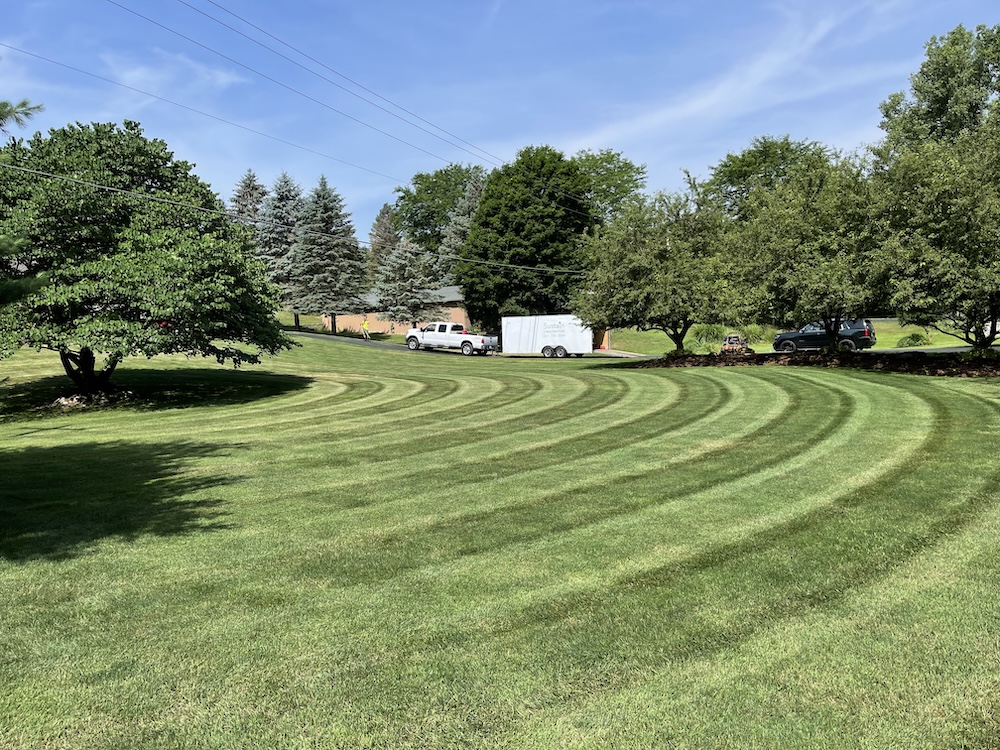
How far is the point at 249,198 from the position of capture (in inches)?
3570

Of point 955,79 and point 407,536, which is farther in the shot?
point 955,79

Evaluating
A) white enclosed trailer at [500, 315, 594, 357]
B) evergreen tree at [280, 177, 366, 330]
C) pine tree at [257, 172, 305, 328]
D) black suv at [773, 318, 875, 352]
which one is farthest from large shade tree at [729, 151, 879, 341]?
pine tree at [257, 172, 305, 328]

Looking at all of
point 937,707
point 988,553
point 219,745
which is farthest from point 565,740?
point 988,553

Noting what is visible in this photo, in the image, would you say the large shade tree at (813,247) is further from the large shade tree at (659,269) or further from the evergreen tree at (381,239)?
the evergreen tree at (381,239)

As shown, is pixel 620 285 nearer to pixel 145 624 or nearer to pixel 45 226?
pixel 45 226

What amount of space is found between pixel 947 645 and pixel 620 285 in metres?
26.5

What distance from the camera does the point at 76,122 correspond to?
17.7m

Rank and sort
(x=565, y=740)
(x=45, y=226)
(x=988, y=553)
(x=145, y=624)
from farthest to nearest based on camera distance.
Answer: (x=45, y=226) < (x=988, y=553) < (x=145, y=624) < (x=565, y=740)

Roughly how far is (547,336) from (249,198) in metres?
65.6

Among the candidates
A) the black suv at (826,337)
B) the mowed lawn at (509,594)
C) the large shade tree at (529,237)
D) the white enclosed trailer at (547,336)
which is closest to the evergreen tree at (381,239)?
the large shade tree at (529,237)

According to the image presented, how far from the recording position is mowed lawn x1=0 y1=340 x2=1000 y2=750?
3025 mm

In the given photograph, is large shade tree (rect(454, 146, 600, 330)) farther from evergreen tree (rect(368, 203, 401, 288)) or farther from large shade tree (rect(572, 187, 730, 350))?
large shade tree (rect(572, 187, 730, 350))

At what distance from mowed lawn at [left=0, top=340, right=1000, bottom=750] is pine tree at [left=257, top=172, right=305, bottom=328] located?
5339cm

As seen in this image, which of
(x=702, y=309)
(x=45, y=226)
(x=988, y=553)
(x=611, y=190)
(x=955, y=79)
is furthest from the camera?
(x=611, y=190)
